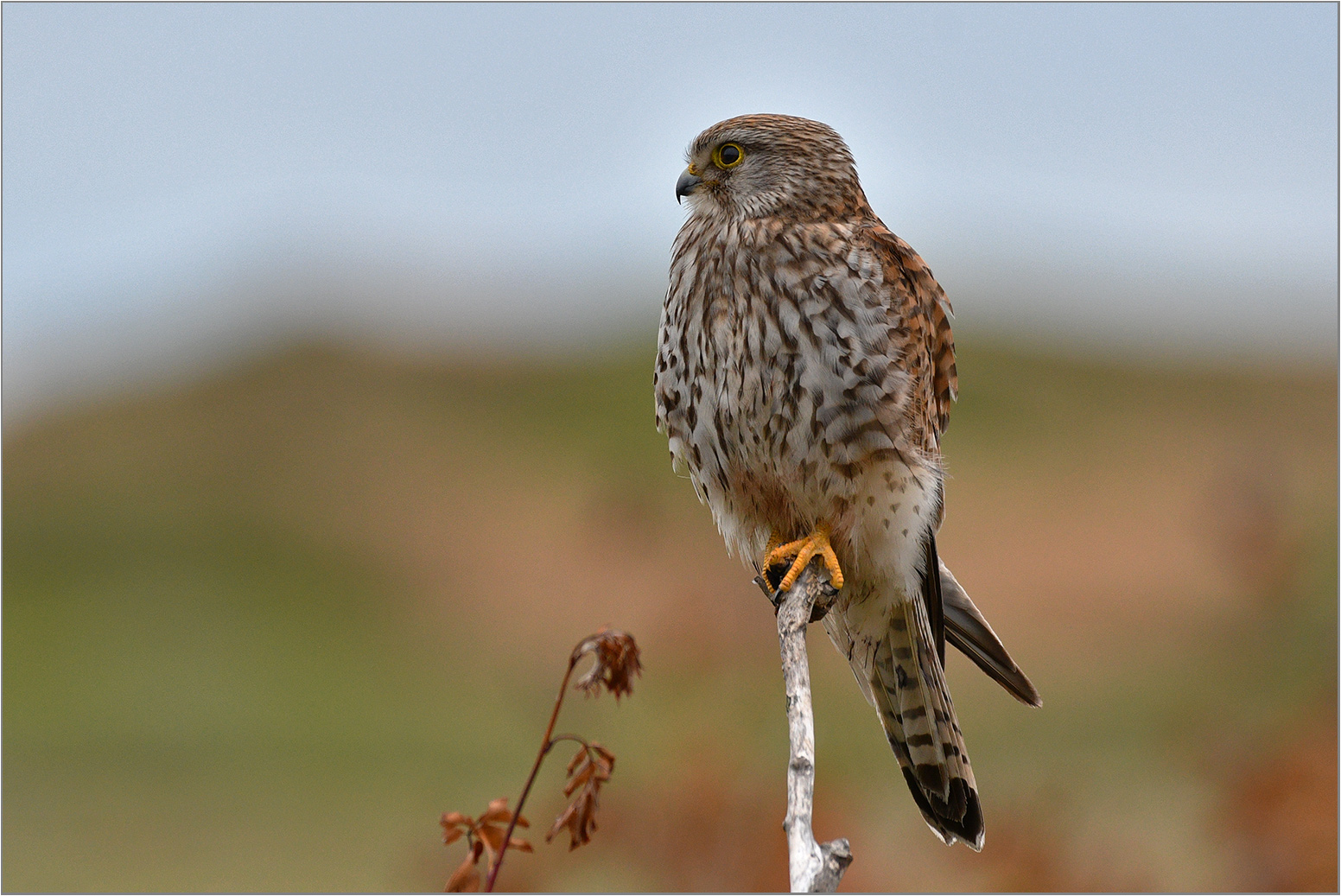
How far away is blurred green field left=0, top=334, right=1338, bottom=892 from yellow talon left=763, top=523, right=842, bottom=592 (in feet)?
5.02

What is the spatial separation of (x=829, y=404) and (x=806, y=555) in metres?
0.41

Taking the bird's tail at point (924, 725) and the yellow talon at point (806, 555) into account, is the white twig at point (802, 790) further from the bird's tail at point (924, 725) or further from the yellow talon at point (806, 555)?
the bird's tail at point (924, 725)

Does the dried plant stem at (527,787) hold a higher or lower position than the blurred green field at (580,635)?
higher

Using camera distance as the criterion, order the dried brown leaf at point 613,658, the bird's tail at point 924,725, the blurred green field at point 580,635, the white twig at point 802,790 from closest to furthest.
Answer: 1. the white twig at point 802,790
2. the dried brown leaf at point 613,658
3. the bird's tail at point 924,725
4. the blurred green field at point 580,635

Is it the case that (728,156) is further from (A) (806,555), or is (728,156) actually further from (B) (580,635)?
(B) (580,635)

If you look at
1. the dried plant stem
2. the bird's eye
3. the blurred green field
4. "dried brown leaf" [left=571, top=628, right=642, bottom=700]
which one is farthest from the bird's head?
the blurred green field

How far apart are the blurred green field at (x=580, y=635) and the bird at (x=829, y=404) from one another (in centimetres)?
142

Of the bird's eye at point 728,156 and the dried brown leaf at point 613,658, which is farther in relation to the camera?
the bird's eye at point 728,156

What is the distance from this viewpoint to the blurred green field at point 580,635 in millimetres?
5156

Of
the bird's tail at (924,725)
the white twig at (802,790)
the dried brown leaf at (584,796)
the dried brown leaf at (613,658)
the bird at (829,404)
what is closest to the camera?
the white twig at (802,790)

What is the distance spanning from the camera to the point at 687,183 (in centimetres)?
310

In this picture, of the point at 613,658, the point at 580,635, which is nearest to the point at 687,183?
the point at 613,658

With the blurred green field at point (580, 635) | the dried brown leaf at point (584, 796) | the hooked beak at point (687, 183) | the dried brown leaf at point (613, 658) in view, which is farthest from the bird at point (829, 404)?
the blurred green field at point (580, 635)

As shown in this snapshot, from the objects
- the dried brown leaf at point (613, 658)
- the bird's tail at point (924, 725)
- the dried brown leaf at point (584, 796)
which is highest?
the dried brown leaf at point (613, 658)
